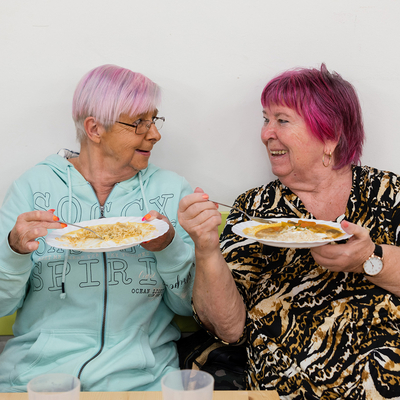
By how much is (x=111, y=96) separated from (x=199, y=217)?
64 centimetres

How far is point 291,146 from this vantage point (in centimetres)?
171

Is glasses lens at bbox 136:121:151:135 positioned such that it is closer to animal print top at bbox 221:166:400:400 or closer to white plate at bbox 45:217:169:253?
white plate at bbox 45:217:169:253

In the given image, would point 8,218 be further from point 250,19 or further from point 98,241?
point 250,19

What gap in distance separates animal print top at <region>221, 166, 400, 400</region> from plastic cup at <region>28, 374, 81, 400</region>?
0.92 m

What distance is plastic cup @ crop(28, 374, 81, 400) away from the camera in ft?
2.67

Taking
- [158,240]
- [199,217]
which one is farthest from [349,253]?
[158,240]

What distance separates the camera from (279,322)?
5.26ft

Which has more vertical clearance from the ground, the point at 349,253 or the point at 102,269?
the point at 349,253

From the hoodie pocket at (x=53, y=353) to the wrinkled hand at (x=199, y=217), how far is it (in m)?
0.55

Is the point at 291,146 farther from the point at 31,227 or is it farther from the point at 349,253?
the point at 31,227

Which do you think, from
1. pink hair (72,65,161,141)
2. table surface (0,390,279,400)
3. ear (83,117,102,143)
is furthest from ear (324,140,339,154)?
table surface (0,390,279,400)

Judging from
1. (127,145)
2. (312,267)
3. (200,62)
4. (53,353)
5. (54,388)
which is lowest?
(53,353)

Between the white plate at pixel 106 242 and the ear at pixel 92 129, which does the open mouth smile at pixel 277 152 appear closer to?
the white plate at pixel 106 242

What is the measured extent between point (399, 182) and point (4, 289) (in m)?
1.55
